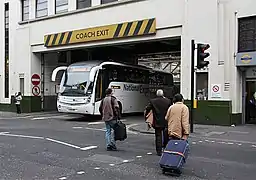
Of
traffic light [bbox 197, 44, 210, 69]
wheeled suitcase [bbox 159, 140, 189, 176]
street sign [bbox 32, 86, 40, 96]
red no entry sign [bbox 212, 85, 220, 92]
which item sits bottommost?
wheeled suitcase [bbox 159, 140, 189, 176]

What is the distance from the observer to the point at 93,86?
2034cm

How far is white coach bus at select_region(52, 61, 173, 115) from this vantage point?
66.7 feet

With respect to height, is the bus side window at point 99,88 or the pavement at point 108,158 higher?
the bus side window at point 99,88

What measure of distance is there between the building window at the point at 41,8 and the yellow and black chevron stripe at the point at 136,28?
7.42 meters

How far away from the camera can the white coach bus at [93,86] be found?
20.3m

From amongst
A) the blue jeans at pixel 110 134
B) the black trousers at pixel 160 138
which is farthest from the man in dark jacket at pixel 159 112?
the blue jeans at pixel 110 134

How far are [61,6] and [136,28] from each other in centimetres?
721

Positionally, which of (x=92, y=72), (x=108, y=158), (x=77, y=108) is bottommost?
(x=108, y=158)

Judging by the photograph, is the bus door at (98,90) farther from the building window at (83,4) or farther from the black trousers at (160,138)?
the black trousers at (160,138)

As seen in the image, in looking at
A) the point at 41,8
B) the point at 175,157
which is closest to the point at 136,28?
the point at 41,8

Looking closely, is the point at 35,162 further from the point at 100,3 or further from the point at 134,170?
the point at 100,3

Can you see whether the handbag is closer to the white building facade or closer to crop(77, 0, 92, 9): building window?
the white building facade

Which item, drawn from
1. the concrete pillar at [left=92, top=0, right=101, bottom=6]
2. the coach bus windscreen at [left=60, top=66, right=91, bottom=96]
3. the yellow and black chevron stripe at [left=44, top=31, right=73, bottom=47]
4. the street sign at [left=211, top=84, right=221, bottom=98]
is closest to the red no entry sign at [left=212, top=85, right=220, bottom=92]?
the street sign at [left=211, top=84, right=221, bottom=98]

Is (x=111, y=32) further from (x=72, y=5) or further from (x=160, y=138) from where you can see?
(x=160, y=138)
